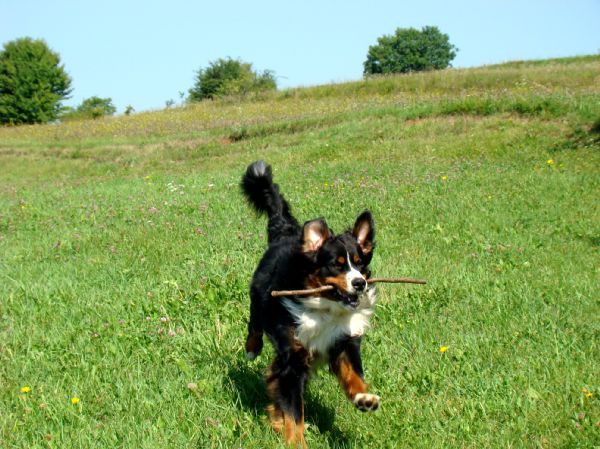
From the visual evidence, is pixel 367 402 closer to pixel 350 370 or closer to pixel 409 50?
pixel 350 370

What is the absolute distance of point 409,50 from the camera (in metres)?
96.2

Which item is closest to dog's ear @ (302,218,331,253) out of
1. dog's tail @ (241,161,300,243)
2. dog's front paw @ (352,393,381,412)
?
dog's front paw @ (352,393,381,412)

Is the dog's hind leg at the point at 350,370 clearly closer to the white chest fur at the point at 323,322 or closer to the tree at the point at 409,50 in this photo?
the white chest fur at the point at 323,322

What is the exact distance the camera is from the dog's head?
3976 millimetres

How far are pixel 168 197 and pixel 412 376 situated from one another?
9.07 metres

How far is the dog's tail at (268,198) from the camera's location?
587 centimetres

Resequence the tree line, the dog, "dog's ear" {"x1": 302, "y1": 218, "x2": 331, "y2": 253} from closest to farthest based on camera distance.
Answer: the dog
"dog's ear" {"x1": 302, "y1": 218, "x2": 331, "y2": 253}
the tree line

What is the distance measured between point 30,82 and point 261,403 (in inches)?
2550

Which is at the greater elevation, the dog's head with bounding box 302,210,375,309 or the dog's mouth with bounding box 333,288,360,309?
the dog's head with bounding box 302,210,375,309

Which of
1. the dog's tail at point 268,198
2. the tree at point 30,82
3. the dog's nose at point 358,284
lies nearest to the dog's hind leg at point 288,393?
the dog's nose at point 358,284

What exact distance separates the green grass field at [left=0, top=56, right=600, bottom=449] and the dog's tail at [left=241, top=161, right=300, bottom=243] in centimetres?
82

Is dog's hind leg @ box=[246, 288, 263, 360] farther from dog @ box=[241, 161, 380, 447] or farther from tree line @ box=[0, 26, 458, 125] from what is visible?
tree line @ box=[0, 26, 458, 125]

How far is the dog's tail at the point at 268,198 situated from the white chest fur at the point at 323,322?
1637 mm

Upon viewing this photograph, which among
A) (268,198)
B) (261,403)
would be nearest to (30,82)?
(268,198)
